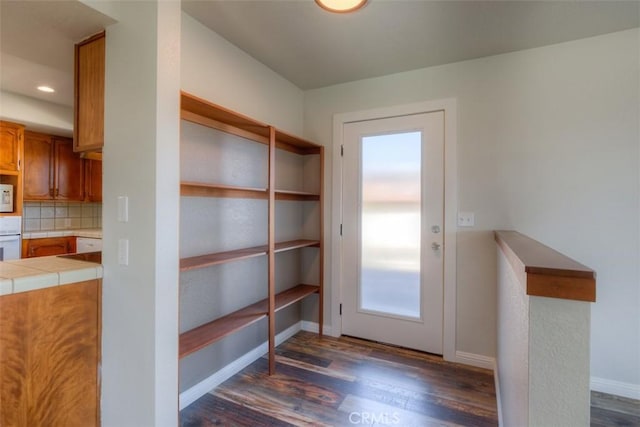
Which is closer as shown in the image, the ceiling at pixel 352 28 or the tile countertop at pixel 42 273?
the tile countertop at pixel 42 273

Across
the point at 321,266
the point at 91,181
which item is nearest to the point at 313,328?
the point at 321,266

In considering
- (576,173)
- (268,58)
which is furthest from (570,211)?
(268,58)

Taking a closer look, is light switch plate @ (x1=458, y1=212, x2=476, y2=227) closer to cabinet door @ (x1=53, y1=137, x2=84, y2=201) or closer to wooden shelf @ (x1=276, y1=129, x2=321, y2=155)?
wooden shelf @ (x1=276, y1=129, x2=321, y2=155)

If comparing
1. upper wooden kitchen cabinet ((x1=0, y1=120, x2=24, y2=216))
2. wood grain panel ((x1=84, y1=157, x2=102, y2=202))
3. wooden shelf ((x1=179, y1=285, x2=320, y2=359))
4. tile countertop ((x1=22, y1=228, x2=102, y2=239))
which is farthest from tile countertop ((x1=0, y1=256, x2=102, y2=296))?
wood grain panel ((x1=84, y1=157, x2=102, y2=202))

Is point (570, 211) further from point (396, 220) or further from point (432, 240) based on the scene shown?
point (396, 220)

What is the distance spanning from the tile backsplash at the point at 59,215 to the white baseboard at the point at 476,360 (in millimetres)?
5113

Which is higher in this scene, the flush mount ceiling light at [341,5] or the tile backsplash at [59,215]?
the flush mount ceiling light at [341,5]

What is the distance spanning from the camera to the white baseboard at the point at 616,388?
2.10 metres

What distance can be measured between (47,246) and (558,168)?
5355 millimetres

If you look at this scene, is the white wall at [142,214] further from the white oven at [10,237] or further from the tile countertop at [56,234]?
the white oven at [10,237]

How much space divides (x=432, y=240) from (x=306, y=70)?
1922mm

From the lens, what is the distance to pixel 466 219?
2555 mm

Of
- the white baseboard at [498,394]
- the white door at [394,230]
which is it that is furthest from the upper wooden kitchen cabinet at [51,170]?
the white baseboard at [498,394]

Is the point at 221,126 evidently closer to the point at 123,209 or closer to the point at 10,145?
the point at 123,209
